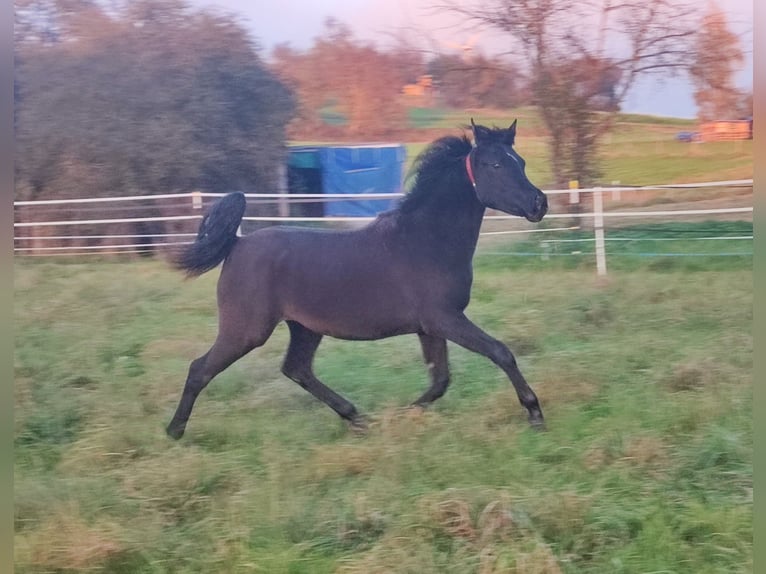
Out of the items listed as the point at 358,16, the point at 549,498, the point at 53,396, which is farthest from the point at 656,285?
the point at 53,396

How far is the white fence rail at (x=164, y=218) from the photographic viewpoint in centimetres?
284

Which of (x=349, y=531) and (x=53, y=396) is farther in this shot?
(x=53, y=396)

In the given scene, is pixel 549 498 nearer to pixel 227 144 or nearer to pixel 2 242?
pixel 227 144

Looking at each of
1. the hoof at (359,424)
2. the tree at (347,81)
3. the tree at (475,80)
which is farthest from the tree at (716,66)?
the hoof at (359,424)

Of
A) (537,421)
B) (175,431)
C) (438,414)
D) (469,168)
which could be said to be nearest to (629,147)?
(469,168)

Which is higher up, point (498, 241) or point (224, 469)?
point (498, 241)

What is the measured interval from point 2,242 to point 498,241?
1.94 m

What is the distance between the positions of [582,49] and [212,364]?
6.34 ft

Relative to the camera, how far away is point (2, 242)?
9.00 ft

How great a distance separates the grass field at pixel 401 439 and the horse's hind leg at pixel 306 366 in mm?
46

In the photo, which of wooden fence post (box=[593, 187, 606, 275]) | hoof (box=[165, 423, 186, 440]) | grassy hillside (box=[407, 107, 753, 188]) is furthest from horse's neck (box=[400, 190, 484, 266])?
hoof (box=[165, 423, 186, 440])

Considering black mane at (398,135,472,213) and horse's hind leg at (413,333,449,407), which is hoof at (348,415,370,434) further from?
black mane at (398,135,472,213)

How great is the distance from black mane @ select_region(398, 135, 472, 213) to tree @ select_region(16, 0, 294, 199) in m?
0.55

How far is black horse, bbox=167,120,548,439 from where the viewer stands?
9.34 feet
